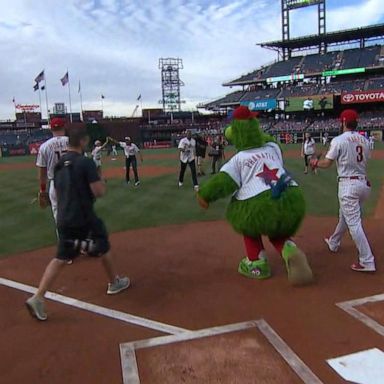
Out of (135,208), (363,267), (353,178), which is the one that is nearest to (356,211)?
(353,178)

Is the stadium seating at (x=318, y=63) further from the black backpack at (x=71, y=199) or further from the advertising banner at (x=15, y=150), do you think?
the black backpack at (x=71, y=199)

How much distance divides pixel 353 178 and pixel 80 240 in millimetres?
3262

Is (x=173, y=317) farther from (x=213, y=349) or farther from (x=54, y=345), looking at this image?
(x=54, y=345)

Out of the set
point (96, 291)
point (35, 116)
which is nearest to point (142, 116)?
point (35, 116)

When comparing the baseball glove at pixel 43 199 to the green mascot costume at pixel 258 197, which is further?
the baseball glove at pixel 43 199

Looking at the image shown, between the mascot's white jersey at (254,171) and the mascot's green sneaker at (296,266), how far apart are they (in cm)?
72

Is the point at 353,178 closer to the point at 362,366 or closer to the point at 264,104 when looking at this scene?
the point at 362,366

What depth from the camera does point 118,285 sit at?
15.9 ft

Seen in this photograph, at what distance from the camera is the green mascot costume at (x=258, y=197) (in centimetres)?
470

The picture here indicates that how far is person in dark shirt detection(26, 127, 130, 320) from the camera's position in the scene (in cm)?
418

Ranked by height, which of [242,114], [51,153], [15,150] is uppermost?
[242,114]

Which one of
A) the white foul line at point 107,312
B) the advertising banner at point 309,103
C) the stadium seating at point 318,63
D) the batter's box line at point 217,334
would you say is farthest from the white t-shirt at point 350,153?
the stadium seating at point 318,63

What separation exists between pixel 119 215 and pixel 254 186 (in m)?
5.15

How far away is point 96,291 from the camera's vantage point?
4.90m
